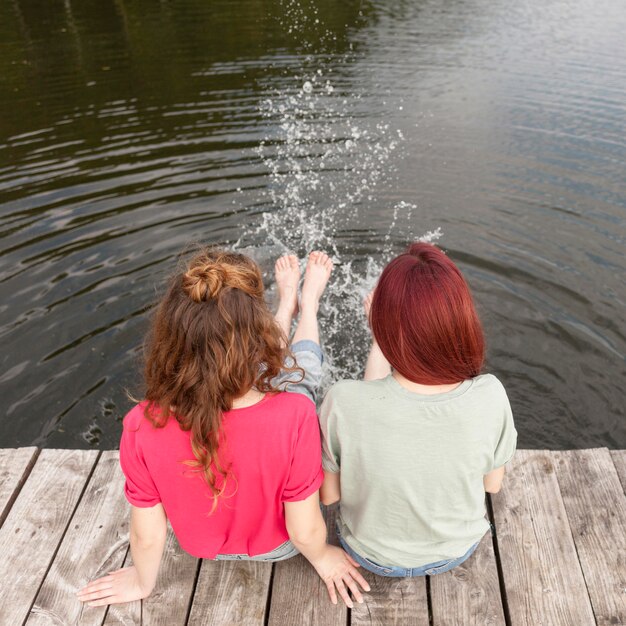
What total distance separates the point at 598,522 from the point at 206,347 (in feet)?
6.40

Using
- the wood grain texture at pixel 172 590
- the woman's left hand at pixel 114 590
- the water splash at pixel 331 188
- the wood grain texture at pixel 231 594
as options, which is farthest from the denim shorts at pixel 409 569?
the water splash at pixel 331 188

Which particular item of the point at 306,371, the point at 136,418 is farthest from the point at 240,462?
the point at 306,371

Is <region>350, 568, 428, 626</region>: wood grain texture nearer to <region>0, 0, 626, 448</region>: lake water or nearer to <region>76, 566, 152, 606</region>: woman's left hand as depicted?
<region>76, 566, 152, 606</region>: woman's left hand

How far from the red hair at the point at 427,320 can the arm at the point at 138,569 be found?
1.05 m

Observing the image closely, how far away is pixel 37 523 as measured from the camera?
2652 millimetres

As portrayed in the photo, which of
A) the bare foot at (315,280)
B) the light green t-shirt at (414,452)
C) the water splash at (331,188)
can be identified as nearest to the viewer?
the light green t-shirt at (414,452)

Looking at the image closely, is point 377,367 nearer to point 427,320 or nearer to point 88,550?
point 427,320

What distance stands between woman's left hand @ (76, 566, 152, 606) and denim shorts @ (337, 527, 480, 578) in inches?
33.7

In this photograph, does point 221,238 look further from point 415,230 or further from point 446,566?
point 446,566

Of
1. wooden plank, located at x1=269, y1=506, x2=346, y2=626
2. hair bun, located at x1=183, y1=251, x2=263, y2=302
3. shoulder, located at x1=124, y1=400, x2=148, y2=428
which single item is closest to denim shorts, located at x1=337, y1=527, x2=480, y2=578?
wooden plank, located at x1=269, y1=506, x2=346, y2=626

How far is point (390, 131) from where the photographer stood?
8.02 meters

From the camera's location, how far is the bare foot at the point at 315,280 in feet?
12.3

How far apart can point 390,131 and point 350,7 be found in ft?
30.1

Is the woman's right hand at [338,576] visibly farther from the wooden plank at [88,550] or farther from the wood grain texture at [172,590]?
the wooden plank at [88,550]
